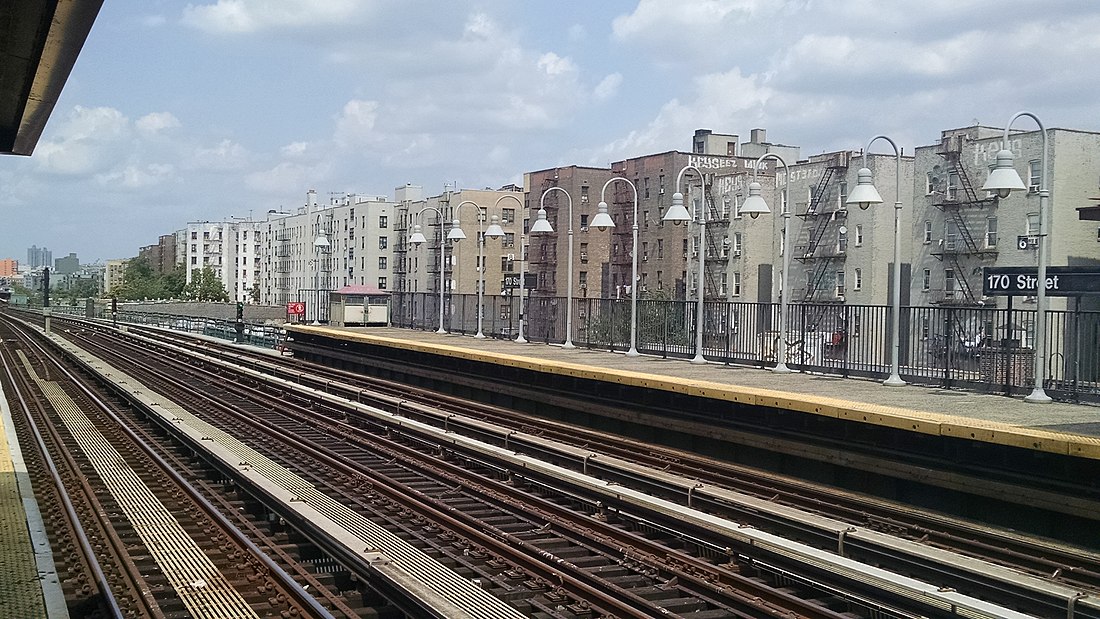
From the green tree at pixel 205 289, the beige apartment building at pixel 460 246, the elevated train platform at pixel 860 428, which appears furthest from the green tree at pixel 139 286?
the elevated train platform at pixel 860 428

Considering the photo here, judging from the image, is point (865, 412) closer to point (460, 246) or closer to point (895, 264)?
point (895, 264)

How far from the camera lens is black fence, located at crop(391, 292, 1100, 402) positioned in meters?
15.3

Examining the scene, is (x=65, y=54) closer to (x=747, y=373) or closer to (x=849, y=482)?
(x=849, y=482)

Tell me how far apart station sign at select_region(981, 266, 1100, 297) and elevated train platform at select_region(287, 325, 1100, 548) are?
2.05m

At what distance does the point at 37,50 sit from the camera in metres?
8.73

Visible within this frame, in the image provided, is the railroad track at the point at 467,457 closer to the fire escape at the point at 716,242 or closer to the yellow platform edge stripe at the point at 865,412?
the yellow platform edge stripe at the point at 865,412

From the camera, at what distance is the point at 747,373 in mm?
20344

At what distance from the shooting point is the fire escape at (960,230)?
55.3 m

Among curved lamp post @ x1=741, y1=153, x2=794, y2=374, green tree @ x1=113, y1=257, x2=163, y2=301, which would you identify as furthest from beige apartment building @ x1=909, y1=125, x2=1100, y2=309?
green tree @ x1=113, y1=257, x2=163, y2=301

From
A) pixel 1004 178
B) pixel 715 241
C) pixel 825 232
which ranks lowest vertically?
pixel 1004 178

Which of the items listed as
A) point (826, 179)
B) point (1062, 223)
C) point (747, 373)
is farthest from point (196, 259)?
point (747, 373)

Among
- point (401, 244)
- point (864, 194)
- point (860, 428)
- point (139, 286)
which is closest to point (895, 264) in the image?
point (864, 194)

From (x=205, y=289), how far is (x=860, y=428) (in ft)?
458

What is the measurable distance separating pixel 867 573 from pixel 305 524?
5966 mm
